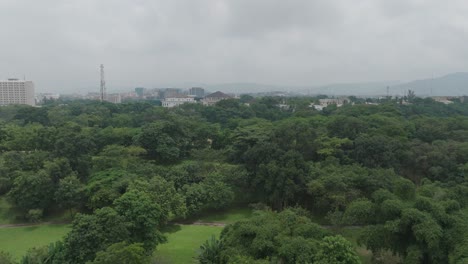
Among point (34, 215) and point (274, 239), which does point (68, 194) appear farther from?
point (274, 239)

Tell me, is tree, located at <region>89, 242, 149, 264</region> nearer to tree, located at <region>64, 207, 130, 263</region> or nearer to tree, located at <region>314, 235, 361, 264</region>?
tree, located at <region>64, 207, 130, 263</region>

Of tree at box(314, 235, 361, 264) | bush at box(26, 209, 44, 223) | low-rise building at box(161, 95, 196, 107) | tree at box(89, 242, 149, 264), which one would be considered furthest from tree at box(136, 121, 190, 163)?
low-rise building at box(161, 95, 196, 107)

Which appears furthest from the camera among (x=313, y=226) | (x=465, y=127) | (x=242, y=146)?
(x=465, y=127)

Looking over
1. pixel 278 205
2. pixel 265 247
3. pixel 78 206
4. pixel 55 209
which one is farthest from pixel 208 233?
pixel 55 209

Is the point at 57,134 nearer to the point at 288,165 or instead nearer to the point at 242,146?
the point at 242,146

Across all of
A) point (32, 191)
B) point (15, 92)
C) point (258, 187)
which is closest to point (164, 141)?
point (258, 187)

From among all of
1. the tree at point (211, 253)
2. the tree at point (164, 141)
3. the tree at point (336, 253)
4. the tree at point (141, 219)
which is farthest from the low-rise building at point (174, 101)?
the tree at point (336, 253)

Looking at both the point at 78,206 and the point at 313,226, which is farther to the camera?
the point at 78,206

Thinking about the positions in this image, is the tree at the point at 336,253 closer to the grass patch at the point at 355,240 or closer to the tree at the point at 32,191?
the grass patch at the point at 355,240
